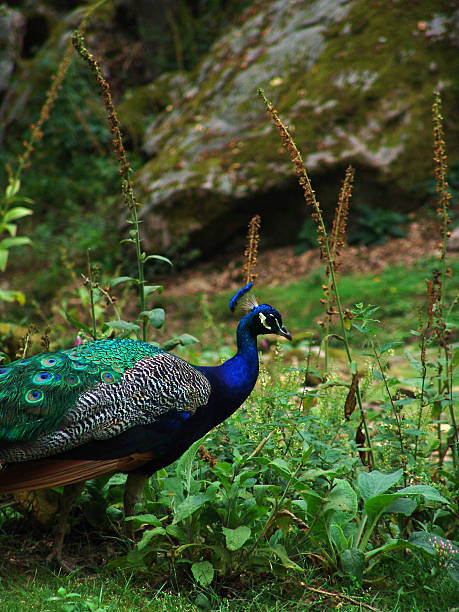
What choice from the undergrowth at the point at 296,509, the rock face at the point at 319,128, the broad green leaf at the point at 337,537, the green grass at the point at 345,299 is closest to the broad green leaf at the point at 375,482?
the undergrowth at the point at 296,509

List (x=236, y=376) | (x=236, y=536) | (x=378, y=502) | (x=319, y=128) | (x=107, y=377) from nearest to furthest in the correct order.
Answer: (x=236, y=536) < (x=378, y=502) < (x=107, y=377) < (x=236, y=376) < (x=319, y=128)

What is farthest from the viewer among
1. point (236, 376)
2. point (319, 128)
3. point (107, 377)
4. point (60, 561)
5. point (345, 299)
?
point (319, 128)

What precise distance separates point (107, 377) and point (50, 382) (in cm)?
24

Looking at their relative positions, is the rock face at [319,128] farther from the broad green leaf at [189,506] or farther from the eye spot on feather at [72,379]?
the broad green leaf at [189,506]

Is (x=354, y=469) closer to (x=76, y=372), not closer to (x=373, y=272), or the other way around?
(x=76, y=372)

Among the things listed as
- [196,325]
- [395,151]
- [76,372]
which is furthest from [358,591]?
[395,151]

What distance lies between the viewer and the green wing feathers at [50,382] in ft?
8.82

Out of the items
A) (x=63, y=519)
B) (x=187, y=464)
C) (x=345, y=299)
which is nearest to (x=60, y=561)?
(x=63, y=519)

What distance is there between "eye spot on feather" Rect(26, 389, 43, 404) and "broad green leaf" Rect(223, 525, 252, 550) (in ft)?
3.02

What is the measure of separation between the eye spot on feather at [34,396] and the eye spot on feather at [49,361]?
0.15m

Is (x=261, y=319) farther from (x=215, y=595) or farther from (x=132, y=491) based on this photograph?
(x=215, y=595)

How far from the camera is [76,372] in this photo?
285cm

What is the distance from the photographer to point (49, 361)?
9.48 feet

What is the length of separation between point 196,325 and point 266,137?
118 inches
